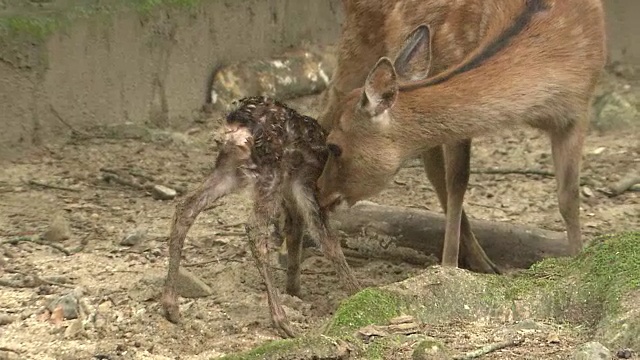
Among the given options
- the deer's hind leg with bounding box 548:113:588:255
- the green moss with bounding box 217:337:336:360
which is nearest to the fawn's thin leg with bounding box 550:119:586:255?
the deer's hind leg with bounding box 548:113:588:255

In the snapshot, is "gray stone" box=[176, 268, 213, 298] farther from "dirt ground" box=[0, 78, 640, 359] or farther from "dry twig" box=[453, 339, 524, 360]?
"dry twig" box=[453, 339, 524, 360]

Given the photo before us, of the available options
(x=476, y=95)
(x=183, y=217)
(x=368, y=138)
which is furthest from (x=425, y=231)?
(x=183, y=217)

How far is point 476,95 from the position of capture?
5.34 meters

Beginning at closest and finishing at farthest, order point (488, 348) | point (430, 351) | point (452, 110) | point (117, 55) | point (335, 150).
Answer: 1. point (430, 351)
2. point (488, 348)
3. point (452, 110)
4. point (335, 150)
5. point (117, 55)

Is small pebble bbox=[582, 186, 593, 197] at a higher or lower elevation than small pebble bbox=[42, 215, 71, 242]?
higher

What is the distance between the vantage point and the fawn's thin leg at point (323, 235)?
5176mm

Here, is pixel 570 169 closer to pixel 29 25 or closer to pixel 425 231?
pixel 425 231

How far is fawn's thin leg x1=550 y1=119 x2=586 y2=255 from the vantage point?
229 inches

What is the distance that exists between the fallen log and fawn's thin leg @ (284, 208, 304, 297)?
67cm

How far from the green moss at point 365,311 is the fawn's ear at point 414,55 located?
1526 millimetres

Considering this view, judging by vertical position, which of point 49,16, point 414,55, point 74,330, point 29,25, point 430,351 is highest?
point 49,16

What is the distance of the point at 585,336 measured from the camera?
4.09 meters

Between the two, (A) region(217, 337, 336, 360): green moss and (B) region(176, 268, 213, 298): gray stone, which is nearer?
(A) region(217, 337, 336, 360): green moss

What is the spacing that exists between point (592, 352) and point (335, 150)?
6.47 ft
